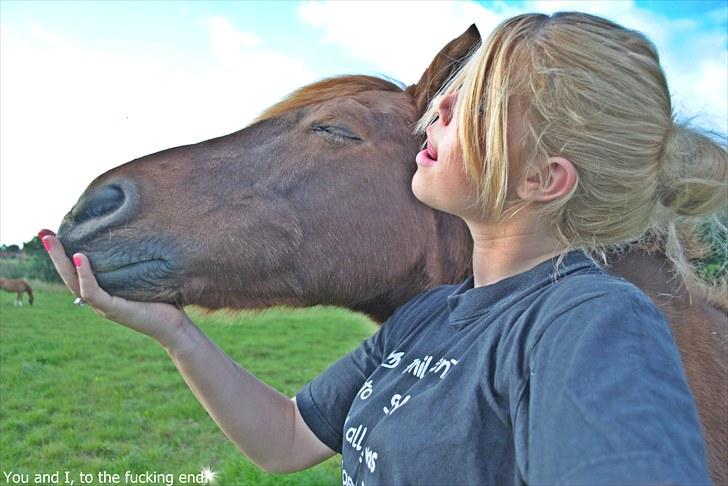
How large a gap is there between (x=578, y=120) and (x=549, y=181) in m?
0.15

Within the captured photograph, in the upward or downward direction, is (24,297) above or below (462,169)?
below

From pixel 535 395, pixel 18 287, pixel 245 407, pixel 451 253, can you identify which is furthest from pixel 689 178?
pixel 18 287

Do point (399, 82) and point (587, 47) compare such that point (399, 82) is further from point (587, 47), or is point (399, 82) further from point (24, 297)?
point (24, 297)

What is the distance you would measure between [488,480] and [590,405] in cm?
34

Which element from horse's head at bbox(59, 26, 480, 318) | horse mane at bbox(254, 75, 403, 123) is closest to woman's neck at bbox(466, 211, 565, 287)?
horse's head at bbox(59, 26, 480, 318)

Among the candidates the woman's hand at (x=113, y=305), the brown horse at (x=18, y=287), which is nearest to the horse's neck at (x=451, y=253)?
the woman's hand at (x=113, y=305)

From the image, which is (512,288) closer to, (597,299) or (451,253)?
(597,299)

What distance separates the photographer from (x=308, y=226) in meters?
2.49

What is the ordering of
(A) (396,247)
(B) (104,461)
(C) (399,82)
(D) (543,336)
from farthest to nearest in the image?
(B) (104,461) < (C) (399,82) < (A) (396,247) < (D) (543,336)

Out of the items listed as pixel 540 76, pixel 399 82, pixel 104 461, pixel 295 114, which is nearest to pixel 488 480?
pixel 540 76

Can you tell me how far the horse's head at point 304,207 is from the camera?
225 cm

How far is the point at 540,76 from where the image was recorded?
4.69 feet

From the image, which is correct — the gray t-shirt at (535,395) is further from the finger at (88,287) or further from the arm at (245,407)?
the finger at (88,287)

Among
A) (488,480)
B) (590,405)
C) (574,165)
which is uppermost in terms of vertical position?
(574,165)
